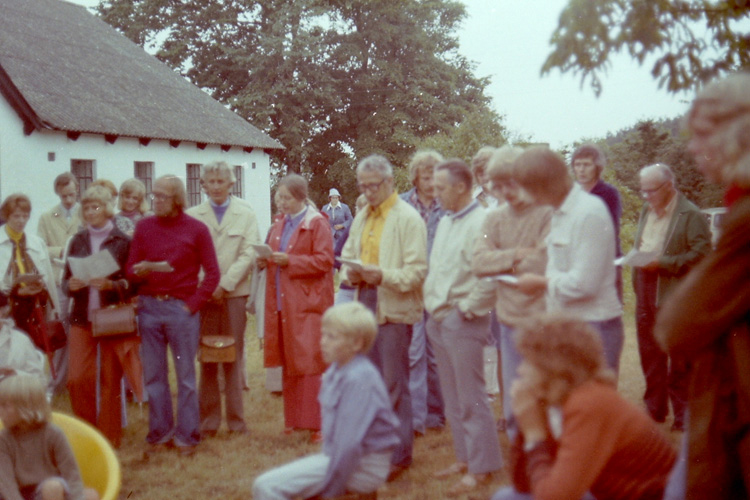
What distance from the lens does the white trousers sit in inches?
151

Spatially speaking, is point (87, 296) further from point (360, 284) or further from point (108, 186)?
point (360, 284)

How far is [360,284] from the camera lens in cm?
572

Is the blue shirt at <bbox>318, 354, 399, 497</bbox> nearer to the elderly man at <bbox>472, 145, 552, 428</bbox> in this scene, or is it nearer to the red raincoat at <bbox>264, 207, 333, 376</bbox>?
the elderly man at <bbox>472, 145, 552, 428</bbox>

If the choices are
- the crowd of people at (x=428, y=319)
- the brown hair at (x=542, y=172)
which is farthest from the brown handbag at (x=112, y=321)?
the brown hair at (x=542, y=172)

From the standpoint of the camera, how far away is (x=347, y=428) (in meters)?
3.84

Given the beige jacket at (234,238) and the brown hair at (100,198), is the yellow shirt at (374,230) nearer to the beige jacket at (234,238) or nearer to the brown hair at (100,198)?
the beige jacket at (234,238)

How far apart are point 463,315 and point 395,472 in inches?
47.6

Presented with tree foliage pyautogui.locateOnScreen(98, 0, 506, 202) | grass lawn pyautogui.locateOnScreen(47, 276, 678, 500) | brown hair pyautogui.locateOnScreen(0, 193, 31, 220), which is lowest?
grass lawn pyautogui.locateOnScreen(47, 276, 678, 500)

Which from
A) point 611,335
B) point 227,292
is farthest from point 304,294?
point 611,335

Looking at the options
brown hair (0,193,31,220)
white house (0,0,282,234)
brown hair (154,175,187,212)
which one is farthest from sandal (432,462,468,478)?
white house (0,0,282,234)

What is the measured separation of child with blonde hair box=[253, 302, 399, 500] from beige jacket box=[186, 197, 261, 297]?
2.99 meters

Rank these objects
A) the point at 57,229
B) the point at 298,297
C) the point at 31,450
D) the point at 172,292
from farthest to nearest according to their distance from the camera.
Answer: the point at 57,229 < the point at 298,297 < the point at 172,292 < the point at 31,450

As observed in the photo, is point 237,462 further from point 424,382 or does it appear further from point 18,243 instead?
point 18,243

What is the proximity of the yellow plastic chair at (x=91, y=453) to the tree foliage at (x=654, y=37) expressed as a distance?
129 inches
